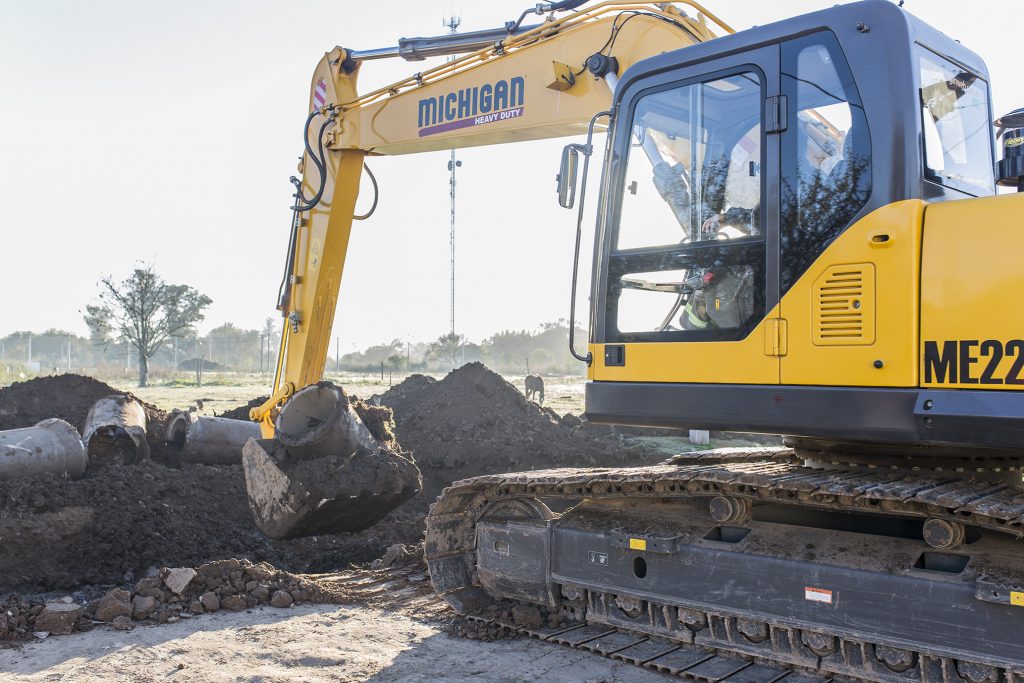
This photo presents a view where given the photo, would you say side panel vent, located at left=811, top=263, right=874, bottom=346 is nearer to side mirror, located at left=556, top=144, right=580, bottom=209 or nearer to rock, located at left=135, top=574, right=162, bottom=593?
side mirror, located at left=556, top=144, right=580, bottom=209

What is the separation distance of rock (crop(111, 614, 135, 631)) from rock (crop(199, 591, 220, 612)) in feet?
1.41

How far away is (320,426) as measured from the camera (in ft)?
23.6

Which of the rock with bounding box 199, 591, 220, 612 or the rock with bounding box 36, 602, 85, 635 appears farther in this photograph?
the rock with bounding box 199, 591, 220, 612

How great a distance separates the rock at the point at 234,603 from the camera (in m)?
5.64

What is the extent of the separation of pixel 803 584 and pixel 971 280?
1547 mm

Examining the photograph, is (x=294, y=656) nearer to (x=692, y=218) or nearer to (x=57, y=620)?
(x=57, y=620)

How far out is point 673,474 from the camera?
4.66m

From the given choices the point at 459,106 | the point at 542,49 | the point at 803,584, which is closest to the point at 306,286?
the point at 459,106

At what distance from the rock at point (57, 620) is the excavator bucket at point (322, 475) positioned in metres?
1.88

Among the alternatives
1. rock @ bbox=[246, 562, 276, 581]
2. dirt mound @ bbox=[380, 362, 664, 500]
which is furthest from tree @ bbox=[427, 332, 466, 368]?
rock @ bbox=[246, 562, 276, 581]

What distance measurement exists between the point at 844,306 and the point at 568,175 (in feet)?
5.18

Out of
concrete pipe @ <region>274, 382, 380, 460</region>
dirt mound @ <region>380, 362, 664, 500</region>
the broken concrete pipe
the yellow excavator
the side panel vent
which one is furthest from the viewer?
dirt mound @ <region>380, 362, 664, 500</region>

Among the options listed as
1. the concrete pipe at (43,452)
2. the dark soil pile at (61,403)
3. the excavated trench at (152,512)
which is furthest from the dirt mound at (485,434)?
the concrete pipe at (43,452)

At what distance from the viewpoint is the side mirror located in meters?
4.69
